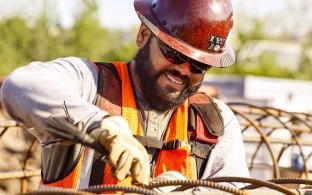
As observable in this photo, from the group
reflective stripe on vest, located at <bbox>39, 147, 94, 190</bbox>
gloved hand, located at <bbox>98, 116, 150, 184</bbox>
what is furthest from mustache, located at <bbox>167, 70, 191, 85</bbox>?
gloved hand, located at <bbox>98, 116, 150, 184</bbox>

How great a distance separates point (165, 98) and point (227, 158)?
0.39 metres

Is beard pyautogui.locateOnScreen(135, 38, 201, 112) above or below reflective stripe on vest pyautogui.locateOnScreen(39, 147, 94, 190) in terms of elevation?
above

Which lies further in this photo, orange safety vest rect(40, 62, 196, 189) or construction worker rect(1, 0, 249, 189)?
orange safety vest rect(40, 62, 196, 189)

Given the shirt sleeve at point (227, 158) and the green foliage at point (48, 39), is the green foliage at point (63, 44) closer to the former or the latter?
the green foliage at point (48, 39)

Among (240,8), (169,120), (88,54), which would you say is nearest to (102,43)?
(88,54)

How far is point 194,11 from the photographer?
335 cm

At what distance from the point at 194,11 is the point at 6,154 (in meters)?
4.53

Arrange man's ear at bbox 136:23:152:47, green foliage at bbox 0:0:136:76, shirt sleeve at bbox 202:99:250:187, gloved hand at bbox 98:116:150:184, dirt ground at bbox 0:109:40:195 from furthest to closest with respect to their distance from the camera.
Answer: green foliage at bbox 0:0:136:76 → dirt ground at bbox 0:109:40:195 → man's ear at bbox 136:23:152:47 → shirt sleeve at bbox 202:99:250:187 → gloved hand at bbox 98:116:150:184

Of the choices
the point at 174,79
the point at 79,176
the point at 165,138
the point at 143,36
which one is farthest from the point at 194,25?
the point at 79,176

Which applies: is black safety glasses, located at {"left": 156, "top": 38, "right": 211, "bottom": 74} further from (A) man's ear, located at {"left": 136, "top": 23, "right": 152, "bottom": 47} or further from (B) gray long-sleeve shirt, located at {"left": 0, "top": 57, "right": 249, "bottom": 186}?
(B) gray long-sleeve shirt, located at {"left": 0, "top": 57, "right": 249, "bottom": 186}

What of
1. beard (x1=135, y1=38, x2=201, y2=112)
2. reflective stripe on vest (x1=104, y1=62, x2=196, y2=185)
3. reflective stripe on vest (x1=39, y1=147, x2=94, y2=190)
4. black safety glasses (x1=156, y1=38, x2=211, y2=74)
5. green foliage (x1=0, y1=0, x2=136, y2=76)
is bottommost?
reflective stripe on vest (x1=39, y1=147, x2=94, y2=190)

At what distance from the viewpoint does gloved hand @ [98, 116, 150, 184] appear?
2416 mm

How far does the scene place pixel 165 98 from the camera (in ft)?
11.1

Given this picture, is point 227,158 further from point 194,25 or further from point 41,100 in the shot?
point 41,100
